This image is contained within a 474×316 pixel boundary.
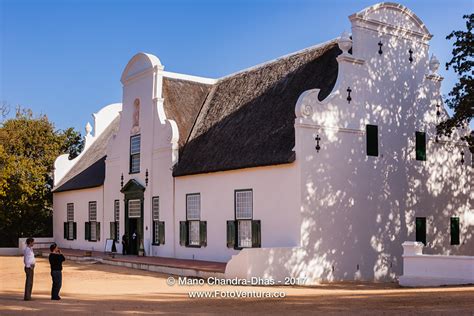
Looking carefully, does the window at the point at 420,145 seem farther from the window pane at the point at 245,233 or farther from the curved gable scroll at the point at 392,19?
the window pane at the point at 245,233

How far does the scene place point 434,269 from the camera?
18766mm

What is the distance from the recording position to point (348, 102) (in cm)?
2206

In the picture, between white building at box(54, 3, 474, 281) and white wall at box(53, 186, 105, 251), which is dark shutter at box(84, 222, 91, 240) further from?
white building at box(54, 3, 474, 281)

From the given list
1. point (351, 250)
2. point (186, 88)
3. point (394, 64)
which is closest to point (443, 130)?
point (394, 64)

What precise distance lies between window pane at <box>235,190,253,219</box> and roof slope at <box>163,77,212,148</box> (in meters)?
5.01

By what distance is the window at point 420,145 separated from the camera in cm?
2405

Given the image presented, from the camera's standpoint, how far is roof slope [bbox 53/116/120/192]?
1348 inches

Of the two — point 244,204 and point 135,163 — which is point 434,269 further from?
point 135,163

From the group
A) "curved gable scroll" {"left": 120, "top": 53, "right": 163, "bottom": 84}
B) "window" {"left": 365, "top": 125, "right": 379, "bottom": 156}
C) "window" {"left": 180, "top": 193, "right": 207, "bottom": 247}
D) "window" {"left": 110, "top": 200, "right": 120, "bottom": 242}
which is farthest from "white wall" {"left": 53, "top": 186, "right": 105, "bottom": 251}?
"window" {"left": 365, "top": 125, "right": 379, "bottom": 156}

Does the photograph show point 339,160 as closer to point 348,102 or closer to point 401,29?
point 348,102

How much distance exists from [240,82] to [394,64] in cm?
712

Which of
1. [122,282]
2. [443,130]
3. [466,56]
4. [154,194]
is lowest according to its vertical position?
[122,282]

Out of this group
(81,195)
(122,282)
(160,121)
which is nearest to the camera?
(122,282)

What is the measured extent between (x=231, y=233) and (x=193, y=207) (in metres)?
2.89
